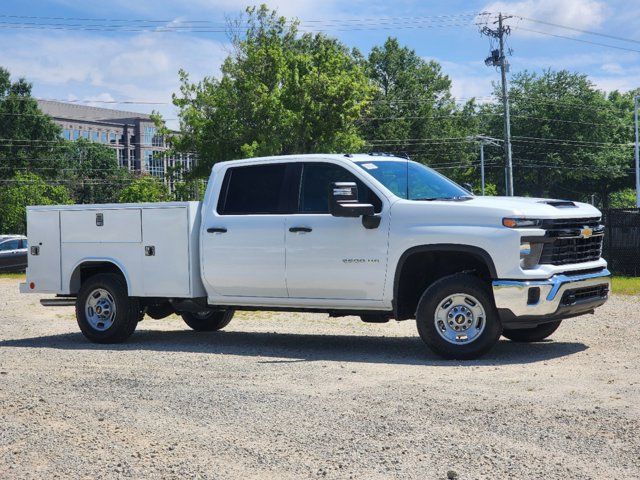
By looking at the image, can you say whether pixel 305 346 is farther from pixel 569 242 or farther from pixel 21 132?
pixel 21 132

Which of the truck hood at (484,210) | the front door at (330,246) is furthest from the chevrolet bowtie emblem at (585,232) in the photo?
the front door at (330,246)

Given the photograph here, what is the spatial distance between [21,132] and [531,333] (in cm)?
8867

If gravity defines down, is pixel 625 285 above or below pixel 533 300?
below

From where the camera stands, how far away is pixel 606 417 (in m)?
6.48

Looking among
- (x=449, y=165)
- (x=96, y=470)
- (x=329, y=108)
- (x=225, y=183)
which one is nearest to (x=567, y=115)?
(x=449, y=165)

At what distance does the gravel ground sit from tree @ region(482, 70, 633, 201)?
78.7 metres

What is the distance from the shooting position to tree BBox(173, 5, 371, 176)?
41.7 metres

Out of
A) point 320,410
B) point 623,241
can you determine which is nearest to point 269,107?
point 623,241

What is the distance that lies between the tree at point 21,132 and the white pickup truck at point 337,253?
274ft

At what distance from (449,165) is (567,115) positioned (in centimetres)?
1429

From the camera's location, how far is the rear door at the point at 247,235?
414 inches

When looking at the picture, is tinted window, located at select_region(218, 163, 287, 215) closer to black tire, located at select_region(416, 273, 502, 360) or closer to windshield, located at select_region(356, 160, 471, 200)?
windshield, located at select_region(356, 160, 471, 200)

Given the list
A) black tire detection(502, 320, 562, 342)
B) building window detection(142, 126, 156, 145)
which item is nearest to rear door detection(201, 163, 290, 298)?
black tire detection(502, 320, 562, 342)

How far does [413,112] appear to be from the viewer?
256 feet
